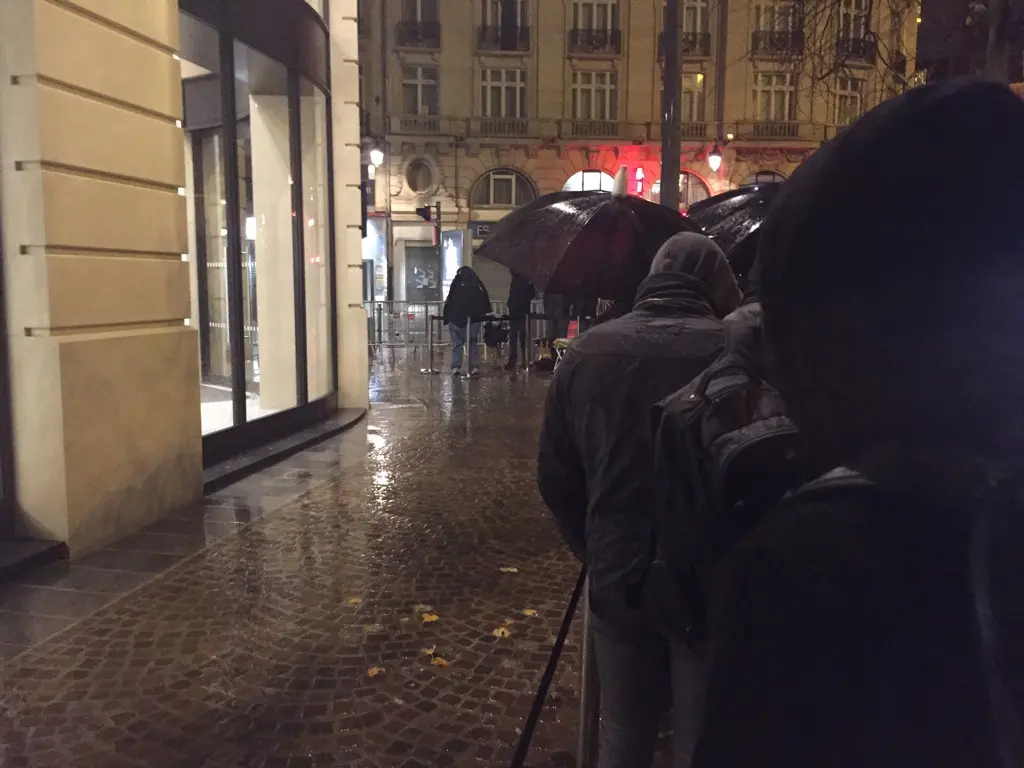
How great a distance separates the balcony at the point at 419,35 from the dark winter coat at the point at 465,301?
24248mm

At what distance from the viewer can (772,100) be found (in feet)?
119

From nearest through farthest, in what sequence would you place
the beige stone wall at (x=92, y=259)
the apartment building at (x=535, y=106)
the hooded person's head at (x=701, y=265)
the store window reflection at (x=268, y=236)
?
1. the hooded person's head at (x=701, y=265)
2. the beige stone wall at (x=92, y=259)
3. the store window reflection at (x=268, y=236)
4. the apartment building at (x=535, y=106)

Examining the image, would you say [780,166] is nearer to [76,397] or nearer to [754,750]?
[76,397]

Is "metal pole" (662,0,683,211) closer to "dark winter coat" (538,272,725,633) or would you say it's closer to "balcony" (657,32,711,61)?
"dark winter coat" (538,272,725,633)

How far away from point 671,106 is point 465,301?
273 inches

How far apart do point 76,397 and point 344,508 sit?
2.21 metres

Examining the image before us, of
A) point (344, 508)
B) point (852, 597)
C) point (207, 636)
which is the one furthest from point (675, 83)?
point (852, 597)

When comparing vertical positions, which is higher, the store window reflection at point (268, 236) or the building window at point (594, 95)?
Answer: the building window at point (594, 95)

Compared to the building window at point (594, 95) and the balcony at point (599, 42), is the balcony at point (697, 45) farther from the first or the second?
the building window at point (594, 95)

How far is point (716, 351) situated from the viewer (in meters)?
2.25

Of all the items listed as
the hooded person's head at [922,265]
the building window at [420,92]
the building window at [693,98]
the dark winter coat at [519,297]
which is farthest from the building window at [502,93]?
the hooded person's head at [922,265]

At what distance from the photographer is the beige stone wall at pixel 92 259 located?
5.22m

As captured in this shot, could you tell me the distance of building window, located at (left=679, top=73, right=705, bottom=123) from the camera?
3672 cm

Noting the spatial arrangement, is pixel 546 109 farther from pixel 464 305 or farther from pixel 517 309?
pixel 464 305
